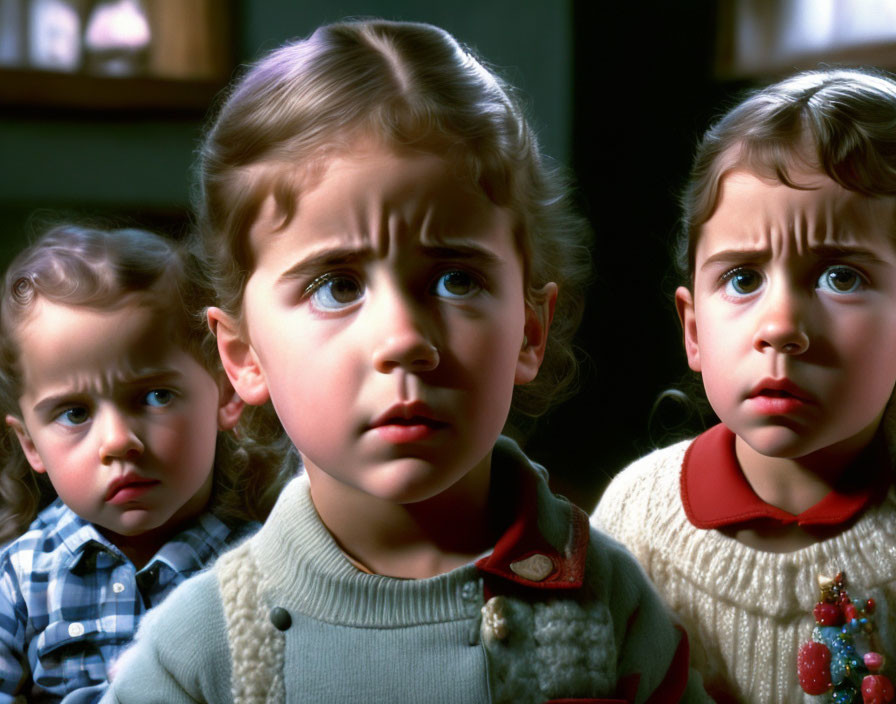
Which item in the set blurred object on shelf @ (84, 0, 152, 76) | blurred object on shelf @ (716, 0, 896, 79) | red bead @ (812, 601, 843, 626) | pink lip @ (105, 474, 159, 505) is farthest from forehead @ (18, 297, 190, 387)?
blurred object on shelf @ (716, 0, 896, 79)

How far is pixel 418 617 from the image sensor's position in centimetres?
99

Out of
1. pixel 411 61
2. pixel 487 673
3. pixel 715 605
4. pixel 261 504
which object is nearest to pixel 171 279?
pixel 261 504

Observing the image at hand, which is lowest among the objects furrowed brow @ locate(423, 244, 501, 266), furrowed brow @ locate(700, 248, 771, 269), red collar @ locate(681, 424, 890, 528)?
red collar @ locate(681, 424, 890, 528)

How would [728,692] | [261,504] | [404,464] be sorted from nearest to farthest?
[404,464] → [728,692] → [261,504]

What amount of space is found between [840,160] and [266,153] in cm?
53

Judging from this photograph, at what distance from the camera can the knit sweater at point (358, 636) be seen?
974 mm

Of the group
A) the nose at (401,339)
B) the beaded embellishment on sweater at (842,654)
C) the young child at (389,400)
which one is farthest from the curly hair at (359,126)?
the beaded embellishment on sweater at (842,654)

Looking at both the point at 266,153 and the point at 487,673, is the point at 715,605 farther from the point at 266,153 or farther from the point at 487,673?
the point at 266,153

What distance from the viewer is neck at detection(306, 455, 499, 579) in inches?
40.6

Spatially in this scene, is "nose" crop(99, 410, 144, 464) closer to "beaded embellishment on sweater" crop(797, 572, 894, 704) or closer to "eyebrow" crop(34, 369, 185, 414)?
"eyebrow" crop(34, 369, 185, 414)

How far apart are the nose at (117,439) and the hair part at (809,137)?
2.01 feet

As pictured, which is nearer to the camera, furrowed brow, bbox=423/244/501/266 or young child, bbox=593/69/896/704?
furrowed brow, bbox=423/244/501/266

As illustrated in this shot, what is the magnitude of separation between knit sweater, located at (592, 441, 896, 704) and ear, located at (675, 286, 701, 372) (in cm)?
17

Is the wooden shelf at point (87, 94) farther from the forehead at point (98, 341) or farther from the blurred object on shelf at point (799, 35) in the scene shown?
the blurred object on shelf at point (799, 35)
